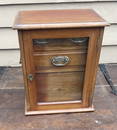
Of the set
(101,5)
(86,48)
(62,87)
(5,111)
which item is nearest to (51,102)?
(62,87)

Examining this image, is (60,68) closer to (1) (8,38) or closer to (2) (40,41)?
(2) (40,41)

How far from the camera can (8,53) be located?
1.48 metres

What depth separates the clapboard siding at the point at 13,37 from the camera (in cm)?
139

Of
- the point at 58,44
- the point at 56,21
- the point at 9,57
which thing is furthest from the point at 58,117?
the point at 9,57

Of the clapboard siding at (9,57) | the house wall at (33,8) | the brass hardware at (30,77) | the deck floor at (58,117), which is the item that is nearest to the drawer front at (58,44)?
the brass hardware at (30,77)

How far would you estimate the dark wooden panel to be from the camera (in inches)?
37.5

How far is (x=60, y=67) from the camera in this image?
36.3 inches

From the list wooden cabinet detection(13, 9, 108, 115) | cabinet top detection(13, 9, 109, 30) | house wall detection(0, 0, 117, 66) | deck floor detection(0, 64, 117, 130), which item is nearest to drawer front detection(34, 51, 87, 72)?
wooden cabinet detection(13, 9, 108, 115)

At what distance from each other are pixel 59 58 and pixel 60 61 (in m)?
0.02

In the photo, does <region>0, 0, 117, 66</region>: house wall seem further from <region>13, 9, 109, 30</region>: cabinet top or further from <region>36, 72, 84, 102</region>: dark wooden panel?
<region>36, 72, 84, 102</region>: dark wooden panel

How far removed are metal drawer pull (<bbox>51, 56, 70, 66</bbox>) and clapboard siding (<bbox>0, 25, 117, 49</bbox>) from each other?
24.6 inches

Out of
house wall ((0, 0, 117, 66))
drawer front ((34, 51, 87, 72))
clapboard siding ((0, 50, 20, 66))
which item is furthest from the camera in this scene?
clapboard siding ((0, 50, 20, 66))

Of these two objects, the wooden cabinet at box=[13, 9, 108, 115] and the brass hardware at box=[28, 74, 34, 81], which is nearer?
the wooden cabinet at box=[13, 9, 108, 115]

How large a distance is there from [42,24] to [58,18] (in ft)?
0.41
